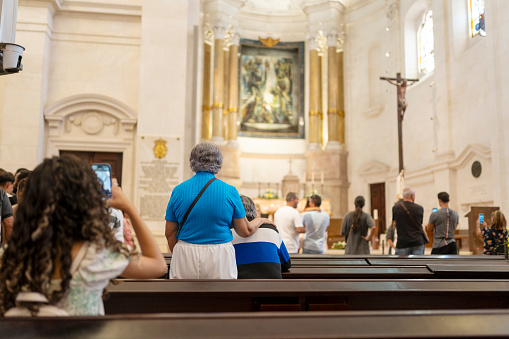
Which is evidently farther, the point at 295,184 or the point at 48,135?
the point at 295,184

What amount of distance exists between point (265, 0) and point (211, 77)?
429cm

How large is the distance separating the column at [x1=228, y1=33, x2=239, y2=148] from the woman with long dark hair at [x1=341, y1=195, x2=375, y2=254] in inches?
488

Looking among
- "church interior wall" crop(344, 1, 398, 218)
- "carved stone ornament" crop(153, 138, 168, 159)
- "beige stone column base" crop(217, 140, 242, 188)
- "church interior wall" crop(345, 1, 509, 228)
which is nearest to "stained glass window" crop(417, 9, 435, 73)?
"church interior wall" crop(345, 1, 509, 228)

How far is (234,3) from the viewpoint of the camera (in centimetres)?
1962

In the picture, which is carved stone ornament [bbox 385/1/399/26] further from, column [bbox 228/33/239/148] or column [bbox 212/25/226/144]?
column [bbox 212/25/226/144]

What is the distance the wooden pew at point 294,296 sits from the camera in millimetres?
2516

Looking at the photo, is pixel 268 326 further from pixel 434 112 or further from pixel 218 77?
pixel 218 77

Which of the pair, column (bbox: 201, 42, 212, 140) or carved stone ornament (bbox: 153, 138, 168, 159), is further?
column (bbox: 201, 42, 212, 140)

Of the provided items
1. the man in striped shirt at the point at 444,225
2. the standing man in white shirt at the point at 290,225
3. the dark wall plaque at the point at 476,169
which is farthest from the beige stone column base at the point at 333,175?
the standing man in white shirt at the point at 290,225

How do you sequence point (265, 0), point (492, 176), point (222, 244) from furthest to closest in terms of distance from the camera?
point (265, 0)
point (492, 176)
point (222, 244)

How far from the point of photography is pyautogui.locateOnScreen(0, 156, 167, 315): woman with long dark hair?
1.61 meters

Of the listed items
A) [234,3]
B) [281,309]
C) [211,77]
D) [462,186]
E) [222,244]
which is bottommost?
[281,309]

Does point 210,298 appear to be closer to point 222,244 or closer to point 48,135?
point 222,244

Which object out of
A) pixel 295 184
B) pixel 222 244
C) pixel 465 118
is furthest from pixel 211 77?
pixel 222 244
